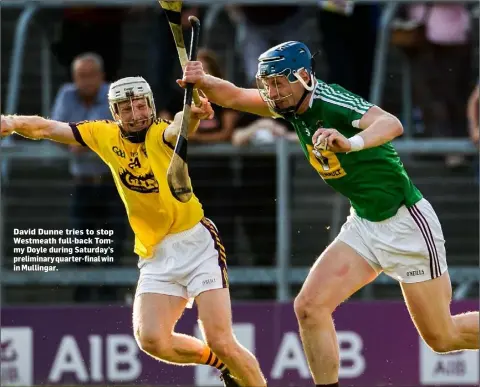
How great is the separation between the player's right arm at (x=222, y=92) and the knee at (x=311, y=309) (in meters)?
1.09

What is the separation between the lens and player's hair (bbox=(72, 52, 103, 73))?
1061cm

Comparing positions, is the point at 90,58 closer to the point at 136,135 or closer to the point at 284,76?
the point at 136,135

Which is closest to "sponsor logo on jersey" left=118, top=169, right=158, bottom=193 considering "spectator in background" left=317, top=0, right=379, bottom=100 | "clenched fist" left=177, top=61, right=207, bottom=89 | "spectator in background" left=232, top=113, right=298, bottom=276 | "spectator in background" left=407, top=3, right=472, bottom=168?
"clenched fist" left=177, top=61, right=207, bottom=89

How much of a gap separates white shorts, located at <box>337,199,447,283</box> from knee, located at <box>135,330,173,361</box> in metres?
1.23

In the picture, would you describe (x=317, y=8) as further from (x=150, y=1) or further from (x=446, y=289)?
(x=446, y=289)

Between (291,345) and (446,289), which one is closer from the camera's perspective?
(446,289)

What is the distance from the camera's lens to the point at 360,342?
35.2 ft

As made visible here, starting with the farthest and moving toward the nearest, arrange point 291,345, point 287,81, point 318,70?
1. point 318,70
2. point 291,345
3. point 287,81

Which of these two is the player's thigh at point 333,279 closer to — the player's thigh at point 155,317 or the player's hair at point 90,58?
the player's thigh at point 155,317

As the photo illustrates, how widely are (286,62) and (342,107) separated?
41cm

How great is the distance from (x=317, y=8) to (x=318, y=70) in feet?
2.10

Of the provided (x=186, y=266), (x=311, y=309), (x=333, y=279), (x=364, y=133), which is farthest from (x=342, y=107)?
(x=186, y=266)

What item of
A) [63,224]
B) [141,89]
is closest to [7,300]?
[63,224]

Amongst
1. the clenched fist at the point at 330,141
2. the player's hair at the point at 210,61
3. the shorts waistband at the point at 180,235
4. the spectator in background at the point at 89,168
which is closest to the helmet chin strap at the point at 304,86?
the clenched fist at the point at 330,141
